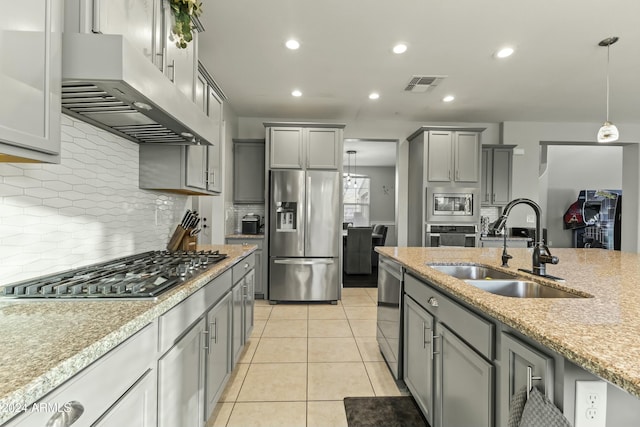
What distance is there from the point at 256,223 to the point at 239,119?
174 cm

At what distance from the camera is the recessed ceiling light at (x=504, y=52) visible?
2.88 meters

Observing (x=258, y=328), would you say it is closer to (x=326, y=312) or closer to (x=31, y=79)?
(x=326, y=312)

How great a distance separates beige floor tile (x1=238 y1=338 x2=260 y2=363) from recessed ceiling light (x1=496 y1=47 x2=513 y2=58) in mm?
3576

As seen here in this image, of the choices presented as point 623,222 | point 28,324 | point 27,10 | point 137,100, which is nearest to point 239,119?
point 137,100

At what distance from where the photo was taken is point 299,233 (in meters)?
4.11

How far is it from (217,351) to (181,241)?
42.1 inches

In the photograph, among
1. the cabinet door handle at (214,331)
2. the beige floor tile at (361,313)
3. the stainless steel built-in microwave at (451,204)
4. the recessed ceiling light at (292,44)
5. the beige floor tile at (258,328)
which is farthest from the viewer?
the stainless steel built-in microwave at (451,204)

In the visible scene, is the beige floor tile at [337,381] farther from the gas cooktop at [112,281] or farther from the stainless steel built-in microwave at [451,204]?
the stainless steel built-in microwave at [451,204]

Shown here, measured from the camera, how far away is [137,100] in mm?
1277

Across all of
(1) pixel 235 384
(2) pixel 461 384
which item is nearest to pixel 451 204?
(2) pixel 461 384

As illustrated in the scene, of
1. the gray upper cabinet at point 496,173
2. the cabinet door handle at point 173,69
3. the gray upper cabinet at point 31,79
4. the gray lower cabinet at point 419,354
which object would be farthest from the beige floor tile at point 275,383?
the gray upper cabinet at point 496,173

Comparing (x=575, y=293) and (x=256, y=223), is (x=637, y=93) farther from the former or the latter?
(x=256, y=223)

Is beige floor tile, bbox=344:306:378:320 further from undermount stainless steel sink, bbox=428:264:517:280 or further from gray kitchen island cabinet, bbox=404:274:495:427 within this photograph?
undermount stainless steel sink, bbox=428:264:517:280

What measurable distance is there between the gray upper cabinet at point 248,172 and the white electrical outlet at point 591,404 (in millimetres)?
4268
